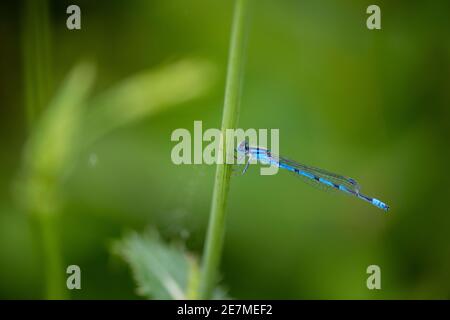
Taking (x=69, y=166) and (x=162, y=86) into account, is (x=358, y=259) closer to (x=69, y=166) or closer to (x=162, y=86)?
(x=162, y=86)

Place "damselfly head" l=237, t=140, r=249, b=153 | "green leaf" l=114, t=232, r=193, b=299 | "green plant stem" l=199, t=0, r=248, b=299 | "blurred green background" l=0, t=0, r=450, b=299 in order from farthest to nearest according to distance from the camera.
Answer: "blurred green background" l=0, t=0, r=450, b=299 < "damselfly head" l=237, t=140, r=249, b=153 < "green leaf" l=114, t=232, r=193, b=299 < "green plant stem" l=199, t=0, r=248, b=299

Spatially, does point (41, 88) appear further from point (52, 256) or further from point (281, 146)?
point (281, 146)

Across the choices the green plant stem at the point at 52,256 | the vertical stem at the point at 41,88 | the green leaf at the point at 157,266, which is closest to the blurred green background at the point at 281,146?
the vertical stem at the point at 41,88

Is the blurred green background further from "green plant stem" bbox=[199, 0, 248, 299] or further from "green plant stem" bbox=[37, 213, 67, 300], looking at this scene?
"green plant stem" bbox=[199, 0, 248, 299]

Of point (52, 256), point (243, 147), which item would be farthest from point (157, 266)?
point (243, 147)

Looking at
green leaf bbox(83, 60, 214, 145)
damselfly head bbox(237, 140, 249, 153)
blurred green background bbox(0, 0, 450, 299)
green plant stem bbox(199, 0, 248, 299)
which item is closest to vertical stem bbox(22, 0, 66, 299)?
green leaf bbox(83, 60, 214, 145)

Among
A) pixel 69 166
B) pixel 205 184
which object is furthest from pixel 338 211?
pixel 69 166

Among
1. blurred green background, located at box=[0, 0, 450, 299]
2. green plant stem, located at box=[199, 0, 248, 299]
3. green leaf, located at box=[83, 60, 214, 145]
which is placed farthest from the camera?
blurred green background, located at box=[0, 0, 450, 299]
